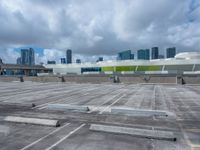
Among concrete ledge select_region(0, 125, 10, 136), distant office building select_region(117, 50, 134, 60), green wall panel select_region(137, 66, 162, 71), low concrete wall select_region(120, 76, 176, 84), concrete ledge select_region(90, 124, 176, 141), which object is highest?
distant office building select_region(117, 50, 134, 60)

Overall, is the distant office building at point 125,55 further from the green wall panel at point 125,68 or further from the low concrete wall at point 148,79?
the low concrete wall at point 148,79

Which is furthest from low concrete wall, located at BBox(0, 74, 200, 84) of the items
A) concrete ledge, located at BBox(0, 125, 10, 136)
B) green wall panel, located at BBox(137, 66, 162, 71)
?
green wall panel, located at BBox(137, 66, 162, 71)

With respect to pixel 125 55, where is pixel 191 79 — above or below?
below

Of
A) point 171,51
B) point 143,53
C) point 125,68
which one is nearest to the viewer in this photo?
point 125,68

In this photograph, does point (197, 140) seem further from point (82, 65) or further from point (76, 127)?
point (82, 65)

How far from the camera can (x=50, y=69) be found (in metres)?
121

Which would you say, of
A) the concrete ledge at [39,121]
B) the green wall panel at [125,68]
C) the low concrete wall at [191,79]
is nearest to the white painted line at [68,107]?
the concrete ledge at [39,121]

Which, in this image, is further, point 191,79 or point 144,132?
point 191,79

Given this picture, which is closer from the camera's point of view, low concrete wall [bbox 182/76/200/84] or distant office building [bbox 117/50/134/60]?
low concrete wall [bbox 182/76/200/84]

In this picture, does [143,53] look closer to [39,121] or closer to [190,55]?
[190,55]

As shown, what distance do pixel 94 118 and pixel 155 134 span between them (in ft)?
12.9

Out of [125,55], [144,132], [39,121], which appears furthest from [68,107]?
[125,55]

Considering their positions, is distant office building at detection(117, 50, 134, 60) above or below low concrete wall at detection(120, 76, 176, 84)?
above

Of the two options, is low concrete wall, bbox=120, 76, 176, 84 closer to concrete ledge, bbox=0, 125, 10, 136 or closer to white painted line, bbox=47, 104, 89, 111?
white painted line, bbox=47, 104, 89, 111
